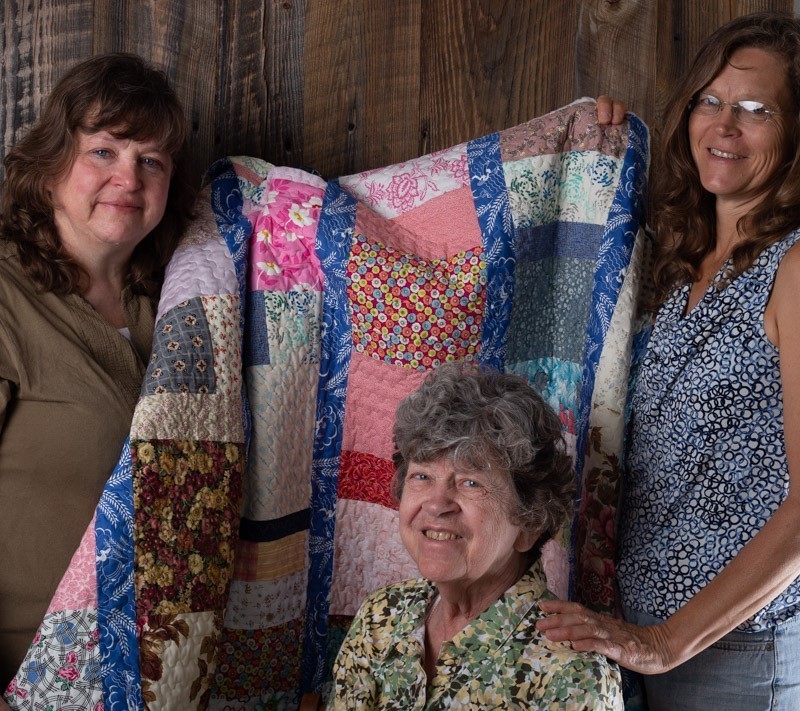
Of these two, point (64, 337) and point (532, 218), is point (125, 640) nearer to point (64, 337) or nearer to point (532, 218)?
point (64, 337)

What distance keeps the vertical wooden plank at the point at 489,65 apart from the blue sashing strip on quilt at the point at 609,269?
456 mm

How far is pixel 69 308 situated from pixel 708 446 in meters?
1.24

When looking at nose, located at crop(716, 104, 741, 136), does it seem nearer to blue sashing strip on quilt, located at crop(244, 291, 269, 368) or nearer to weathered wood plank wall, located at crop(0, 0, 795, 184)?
weathered wood plank wall, located at crop(0, 0, 795, 184)

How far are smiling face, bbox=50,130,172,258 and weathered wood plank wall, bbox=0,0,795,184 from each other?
46 centimetres

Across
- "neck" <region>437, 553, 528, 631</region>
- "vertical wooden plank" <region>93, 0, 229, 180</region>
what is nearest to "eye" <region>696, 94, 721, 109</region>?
"neck" <region>437, 553, 528, 631</region>

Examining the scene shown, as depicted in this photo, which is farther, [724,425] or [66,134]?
[66,134]

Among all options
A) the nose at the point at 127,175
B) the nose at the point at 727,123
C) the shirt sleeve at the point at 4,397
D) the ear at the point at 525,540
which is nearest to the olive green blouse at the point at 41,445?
the shirt sleeve at the point at 4,397

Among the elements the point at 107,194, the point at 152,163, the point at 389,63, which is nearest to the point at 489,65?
the point at 389,63

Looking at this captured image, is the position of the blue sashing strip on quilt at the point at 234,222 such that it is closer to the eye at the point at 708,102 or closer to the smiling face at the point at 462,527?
the smiling face at the point at 462,527

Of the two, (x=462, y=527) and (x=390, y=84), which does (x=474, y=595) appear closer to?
(x=462, y=527)

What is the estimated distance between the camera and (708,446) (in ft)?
5.52

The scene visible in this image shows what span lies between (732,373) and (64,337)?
123cm

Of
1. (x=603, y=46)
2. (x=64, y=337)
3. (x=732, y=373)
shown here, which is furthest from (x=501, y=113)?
(x=64, y=337)

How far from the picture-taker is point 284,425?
6.46 ft
